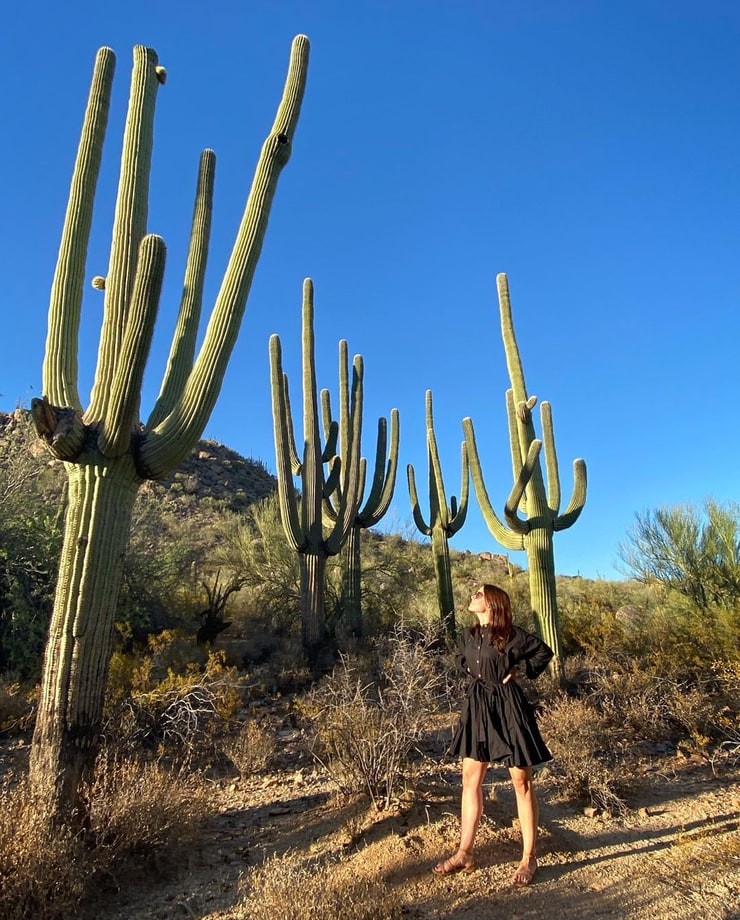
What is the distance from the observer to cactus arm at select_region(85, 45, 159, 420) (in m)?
5.59

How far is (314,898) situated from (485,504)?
752 centimetres

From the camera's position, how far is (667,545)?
12359 mm

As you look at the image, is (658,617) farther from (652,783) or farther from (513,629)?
(513,629)

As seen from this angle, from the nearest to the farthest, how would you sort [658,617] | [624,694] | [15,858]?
[15,858] → [624,694] → [658,617]

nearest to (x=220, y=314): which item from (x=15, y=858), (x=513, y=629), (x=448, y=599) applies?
(x=513, y=629)

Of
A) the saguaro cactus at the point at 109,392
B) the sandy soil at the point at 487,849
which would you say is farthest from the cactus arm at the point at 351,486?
the saguaro cactus at the point at 109,392

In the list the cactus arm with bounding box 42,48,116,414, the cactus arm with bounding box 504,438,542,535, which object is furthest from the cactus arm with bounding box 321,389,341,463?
the cactus arm with bounding box 42,48,116,414

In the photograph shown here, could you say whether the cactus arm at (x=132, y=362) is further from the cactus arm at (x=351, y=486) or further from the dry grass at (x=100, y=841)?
the cactus arm at (x=351, y=486)

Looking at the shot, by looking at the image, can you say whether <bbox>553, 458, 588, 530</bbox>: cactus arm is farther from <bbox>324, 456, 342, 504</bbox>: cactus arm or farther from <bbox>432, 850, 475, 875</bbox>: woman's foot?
<bbox>432, 850, 475, 875</bbox>: woman's foot

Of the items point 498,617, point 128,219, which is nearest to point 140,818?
point 498,617

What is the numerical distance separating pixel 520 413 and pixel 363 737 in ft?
19.8

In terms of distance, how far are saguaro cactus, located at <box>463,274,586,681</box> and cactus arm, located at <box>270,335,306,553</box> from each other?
292 cm

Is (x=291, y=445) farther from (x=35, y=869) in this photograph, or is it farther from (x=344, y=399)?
(x=35, y=869)

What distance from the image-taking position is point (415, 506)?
44.1 feet
